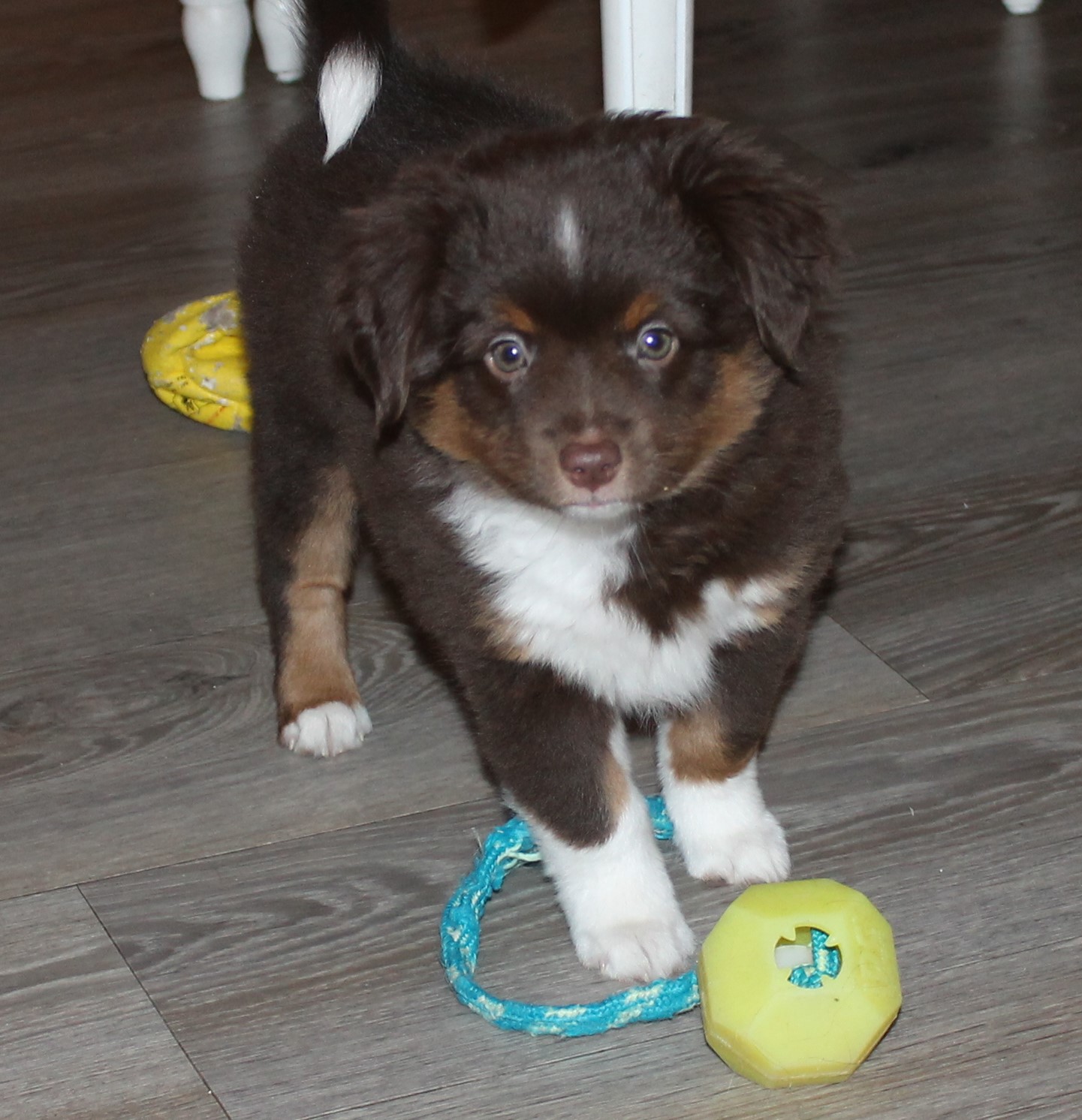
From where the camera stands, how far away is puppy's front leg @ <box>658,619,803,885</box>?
2.16 metres

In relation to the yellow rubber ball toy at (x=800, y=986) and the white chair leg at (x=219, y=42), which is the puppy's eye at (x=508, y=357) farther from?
the white chair leg at (x=219, y=42)

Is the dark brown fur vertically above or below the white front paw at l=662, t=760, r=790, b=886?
above

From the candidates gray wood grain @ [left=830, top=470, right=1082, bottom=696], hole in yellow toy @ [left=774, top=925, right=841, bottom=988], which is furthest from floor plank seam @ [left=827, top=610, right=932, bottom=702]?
hole in yellow toy @ [left=774, top=925, right=841, bottom=988]

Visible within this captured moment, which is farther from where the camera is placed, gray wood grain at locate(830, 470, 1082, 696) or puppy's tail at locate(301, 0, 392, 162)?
gray wood grain at locate(830, 470, 1082, 696)

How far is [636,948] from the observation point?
2082mm

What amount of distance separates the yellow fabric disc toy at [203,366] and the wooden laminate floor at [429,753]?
6cm

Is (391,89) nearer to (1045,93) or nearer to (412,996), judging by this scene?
(412,996)

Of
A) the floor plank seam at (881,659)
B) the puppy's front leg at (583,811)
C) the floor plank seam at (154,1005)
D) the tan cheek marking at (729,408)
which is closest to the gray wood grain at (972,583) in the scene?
the floor plank seam at (881,659)

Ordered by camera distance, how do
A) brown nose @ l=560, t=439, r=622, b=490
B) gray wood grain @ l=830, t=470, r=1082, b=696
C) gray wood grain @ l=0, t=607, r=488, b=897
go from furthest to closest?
gray wood grain @ l=830, t=470, r=1082, b=696 < gray wood grain @ l=0, t=607, r=488, b=897 < brown nose @ l=560, t=439, r=622, b=490

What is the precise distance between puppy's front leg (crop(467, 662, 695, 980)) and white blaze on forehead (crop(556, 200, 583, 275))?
0.49m

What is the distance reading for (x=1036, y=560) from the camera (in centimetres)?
289

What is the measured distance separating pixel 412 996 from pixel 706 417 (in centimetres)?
78

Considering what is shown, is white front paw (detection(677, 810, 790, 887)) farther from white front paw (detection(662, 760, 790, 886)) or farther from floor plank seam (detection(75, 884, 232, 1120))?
floor plank seam (detection(75, 884, 232, 1120))

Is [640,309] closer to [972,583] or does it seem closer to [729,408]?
[729,408]
